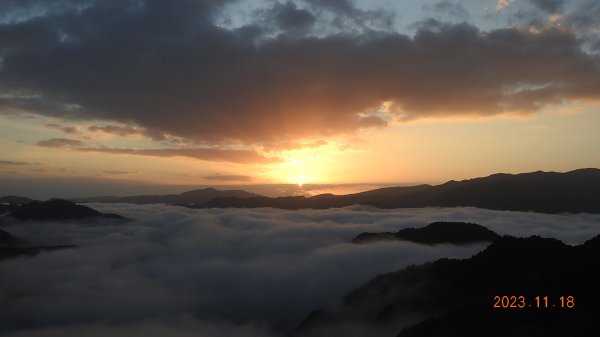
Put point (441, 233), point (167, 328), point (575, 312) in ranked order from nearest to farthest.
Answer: point (575, 312), point (167, 328), point (441, 233)

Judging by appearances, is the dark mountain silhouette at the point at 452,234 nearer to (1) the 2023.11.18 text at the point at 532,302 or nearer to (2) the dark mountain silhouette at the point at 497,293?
(2) the dark mountain silhouette at the point at 497,293

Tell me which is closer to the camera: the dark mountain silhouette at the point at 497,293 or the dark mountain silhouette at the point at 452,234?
the dark mountain silhouette at the point at 497,293

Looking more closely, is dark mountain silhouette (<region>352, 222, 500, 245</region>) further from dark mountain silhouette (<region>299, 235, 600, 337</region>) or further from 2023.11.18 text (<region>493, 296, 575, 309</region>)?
2023.11.18 text (<region>493, 296, 575, 309</region>)

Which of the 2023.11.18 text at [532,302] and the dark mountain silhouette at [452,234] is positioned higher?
the dark mountain silhouette at [452,234]

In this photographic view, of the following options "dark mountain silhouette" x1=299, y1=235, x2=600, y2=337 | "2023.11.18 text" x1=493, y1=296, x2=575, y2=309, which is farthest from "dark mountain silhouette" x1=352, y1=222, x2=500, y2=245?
"2023.11.18 text" x1=493, y1=296, x2=575, y2=309

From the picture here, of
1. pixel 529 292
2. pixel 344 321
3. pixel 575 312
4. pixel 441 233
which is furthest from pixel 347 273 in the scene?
pixel 575 312

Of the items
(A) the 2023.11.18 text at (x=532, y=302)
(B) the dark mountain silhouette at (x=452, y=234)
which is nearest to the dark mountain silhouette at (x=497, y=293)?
(A) the 2023.11.18 text at (x=532, y=302)

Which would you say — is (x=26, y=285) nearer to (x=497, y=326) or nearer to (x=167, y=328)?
(x=167, y=328)

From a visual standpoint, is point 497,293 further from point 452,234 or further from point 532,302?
point 452,234

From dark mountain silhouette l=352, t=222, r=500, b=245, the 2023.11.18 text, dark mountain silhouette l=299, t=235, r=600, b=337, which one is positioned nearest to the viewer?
dark mountain silhouette l=299, t=235, r=600, b=337
